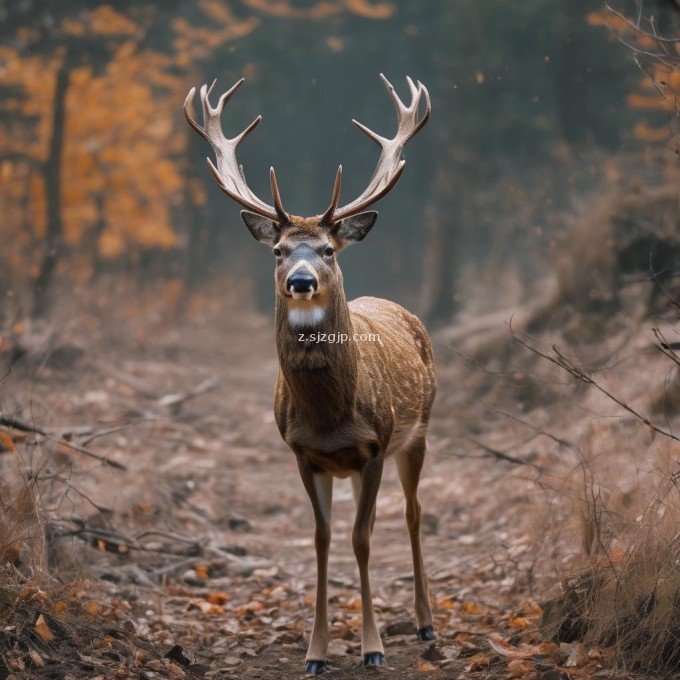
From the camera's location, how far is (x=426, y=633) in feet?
18.9

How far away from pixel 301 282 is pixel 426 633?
231 cm

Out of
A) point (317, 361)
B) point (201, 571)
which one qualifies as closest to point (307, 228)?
point (317, 361)

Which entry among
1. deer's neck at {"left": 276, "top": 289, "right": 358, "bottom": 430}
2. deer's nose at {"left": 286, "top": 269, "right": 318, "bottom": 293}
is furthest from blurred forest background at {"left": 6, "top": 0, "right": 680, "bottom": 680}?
deer's nose at {"left": 286, "top": 269, "right": 318, "bottom": 293}

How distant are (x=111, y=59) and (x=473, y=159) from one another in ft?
23.8

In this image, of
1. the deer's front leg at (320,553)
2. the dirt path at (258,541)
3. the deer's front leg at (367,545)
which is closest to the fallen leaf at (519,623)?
the dirt path at (258,541)

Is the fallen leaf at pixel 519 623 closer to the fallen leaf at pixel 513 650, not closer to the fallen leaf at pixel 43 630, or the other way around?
the fallen leaf at pixel 513 650

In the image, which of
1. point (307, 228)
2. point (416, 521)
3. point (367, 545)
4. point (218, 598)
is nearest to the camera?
point (307, 228)

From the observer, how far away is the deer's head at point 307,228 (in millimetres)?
5027

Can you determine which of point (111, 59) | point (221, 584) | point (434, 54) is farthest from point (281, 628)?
point (434, 54)

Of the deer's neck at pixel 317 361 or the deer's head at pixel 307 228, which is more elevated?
the deer's head at pixel 307 228

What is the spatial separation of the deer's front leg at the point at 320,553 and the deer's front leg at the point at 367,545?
0.61 feet

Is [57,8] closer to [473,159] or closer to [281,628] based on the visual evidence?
[473,159]

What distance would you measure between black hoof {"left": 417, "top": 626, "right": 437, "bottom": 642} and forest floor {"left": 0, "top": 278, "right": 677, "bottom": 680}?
0.08m

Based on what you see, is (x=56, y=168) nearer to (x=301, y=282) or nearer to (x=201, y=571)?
(x=201, y=571)
